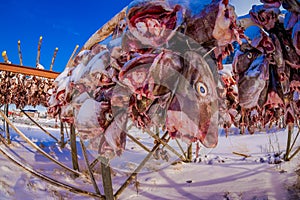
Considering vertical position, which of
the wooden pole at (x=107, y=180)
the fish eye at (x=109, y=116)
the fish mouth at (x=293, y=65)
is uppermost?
the fish mouth at (x=293, y=65)

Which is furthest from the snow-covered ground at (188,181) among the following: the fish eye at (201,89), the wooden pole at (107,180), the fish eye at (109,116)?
the fish eye at (201,89)

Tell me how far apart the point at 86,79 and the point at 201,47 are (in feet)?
0.62

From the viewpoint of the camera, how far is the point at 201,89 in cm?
22

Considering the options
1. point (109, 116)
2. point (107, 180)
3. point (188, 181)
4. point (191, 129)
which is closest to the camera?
point (191, 129)

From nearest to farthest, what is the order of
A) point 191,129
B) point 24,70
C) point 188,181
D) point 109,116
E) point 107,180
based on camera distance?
point 191,129 → point 109,116 → point 107,180 → point 24,70 → point 188,181

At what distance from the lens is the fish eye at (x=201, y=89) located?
0.22 meters

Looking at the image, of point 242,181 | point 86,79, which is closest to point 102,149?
point 86,79

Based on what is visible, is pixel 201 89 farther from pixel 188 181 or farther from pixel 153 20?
pixel 188 181

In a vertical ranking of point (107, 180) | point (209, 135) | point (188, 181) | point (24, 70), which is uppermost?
point (24, 70)

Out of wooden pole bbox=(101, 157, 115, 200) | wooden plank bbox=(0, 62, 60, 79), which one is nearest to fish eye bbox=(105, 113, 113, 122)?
wooden pole bbox=(101, 157, 115, 200)

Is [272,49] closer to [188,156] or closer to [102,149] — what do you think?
[102,149]

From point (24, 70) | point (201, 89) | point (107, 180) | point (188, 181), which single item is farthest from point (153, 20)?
point (188, 181)

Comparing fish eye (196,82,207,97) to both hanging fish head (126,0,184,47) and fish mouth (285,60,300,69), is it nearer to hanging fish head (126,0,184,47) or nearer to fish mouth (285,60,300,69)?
hanging fish head (126,0,184,47)

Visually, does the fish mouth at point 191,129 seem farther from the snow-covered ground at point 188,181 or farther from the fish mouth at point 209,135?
the snow-covered ground at point 188,181
